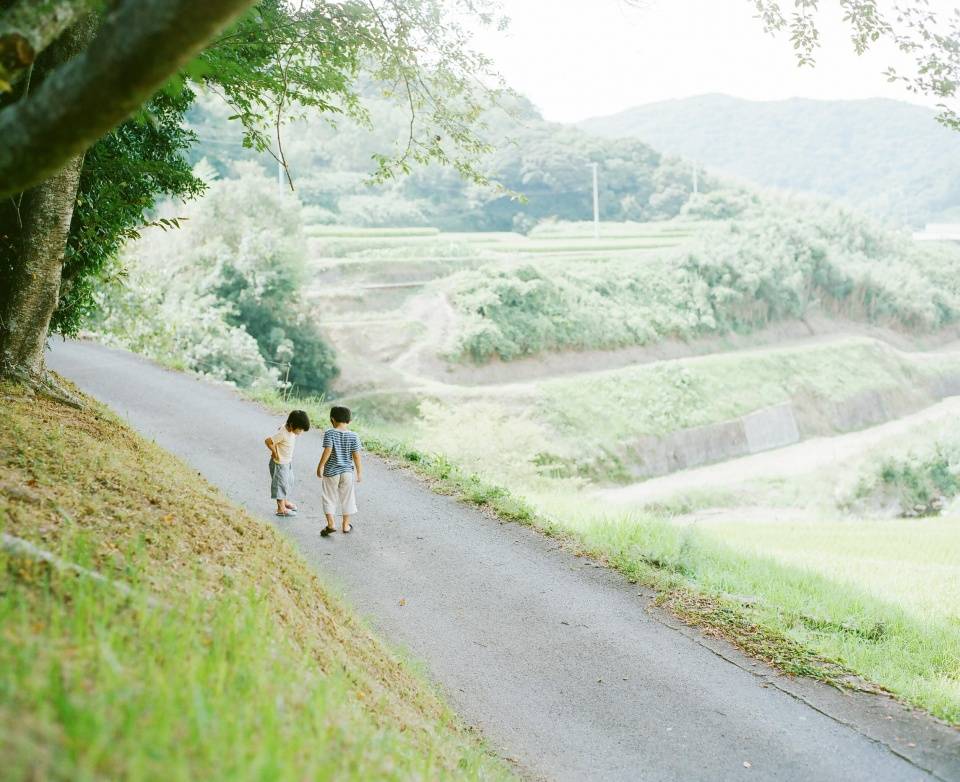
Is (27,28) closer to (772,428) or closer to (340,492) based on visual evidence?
(340,492)

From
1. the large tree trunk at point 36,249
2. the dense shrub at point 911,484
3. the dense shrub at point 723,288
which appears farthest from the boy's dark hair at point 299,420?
the dense shrub at point 723,288

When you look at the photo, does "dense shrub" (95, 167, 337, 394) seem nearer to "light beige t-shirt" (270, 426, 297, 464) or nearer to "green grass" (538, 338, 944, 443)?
"green grass" (538, 338, 944, 443)

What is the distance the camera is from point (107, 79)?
262 cm

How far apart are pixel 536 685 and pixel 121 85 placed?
16.0 feet

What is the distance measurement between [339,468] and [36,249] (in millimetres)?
3634

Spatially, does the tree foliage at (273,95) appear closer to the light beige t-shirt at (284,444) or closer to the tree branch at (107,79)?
the light beige t-shirt at (284,444)

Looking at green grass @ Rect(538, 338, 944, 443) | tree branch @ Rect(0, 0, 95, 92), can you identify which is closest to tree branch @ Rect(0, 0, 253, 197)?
tree branch @ Rect(0, 0, 95, 92)

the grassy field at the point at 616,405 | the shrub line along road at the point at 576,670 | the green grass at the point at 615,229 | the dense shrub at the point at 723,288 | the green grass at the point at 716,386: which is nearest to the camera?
the shrub line along road at the point at 576,670

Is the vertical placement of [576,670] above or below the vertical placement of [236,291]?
below

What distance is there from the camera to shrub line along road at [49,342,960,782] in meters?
5.04

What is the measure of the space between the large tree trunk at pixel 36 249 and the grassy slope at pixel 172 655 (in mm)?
1353

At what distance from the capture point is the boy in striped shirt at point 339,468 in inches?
343

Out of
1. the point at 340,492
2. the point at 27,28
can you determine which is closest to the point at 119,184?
the point at 340,492

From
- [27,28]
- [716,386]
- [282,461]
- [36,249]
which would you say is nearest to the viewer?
[27,28]
